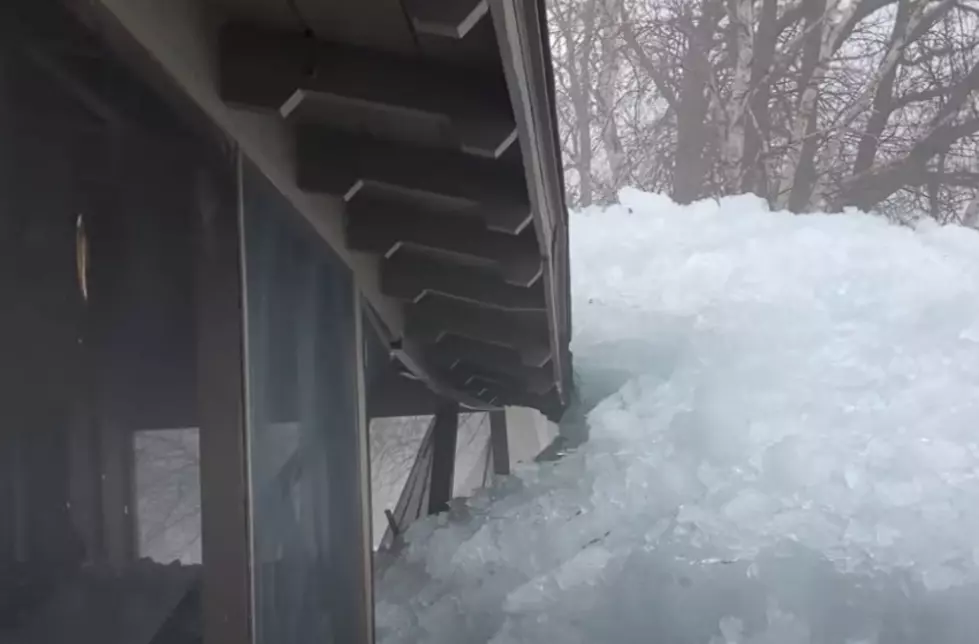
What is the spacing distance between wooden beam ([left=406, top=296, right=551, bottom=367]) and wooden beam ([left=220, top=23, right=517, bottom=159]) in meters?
0.91

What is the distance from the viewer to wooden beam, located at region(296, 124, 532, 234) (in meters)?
1.21

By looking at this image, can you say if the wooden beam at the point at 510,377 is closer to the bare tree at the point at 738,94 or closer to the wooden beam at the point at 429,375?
the wooden beam at the point at 429,375

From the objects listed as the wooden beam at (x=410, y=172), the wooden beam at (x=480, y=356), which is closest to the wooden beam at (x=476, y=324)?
the wooden beam at (x=480, y=356)

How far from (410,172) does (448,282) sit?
1.63 ft

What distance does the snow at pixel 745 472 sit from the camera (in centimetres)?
217

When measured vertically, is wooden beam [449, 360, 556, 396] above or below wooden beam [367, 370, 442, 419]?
above

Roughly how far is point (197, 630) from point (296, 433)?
0.34 meters

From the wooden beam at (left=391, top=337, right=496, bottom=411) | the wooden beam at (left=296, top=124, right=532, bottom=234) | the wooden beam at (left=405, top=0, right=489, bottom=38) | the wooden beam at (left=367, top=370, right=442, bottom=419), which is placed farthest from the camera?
the wooden beam at (left=391, top=337, right=496, bottom=411)

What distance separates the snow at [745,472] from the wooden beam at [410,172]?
122cm

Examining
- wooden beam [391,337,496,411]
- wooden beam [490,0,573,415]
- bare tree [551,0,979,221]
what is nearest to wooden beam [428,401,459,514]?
wooden beam [391,337,496,411]

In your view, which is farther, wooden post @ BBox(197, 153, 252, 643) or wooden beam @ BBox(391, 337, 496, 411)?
wooden beam @ BBox(391, 337, 496, 411)

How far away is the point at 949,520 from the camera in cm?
246

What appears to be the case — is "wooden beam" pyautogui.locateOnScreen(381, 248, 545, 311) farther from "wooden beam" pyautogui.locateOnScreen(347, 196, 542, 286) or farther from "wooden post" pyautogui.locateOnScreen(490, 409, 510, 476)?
"wooden post" pyautogui.locateOnScreen(490, 409, 510, 476)

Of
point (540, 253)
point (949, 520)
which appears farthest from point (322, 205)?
point (949, 520)
